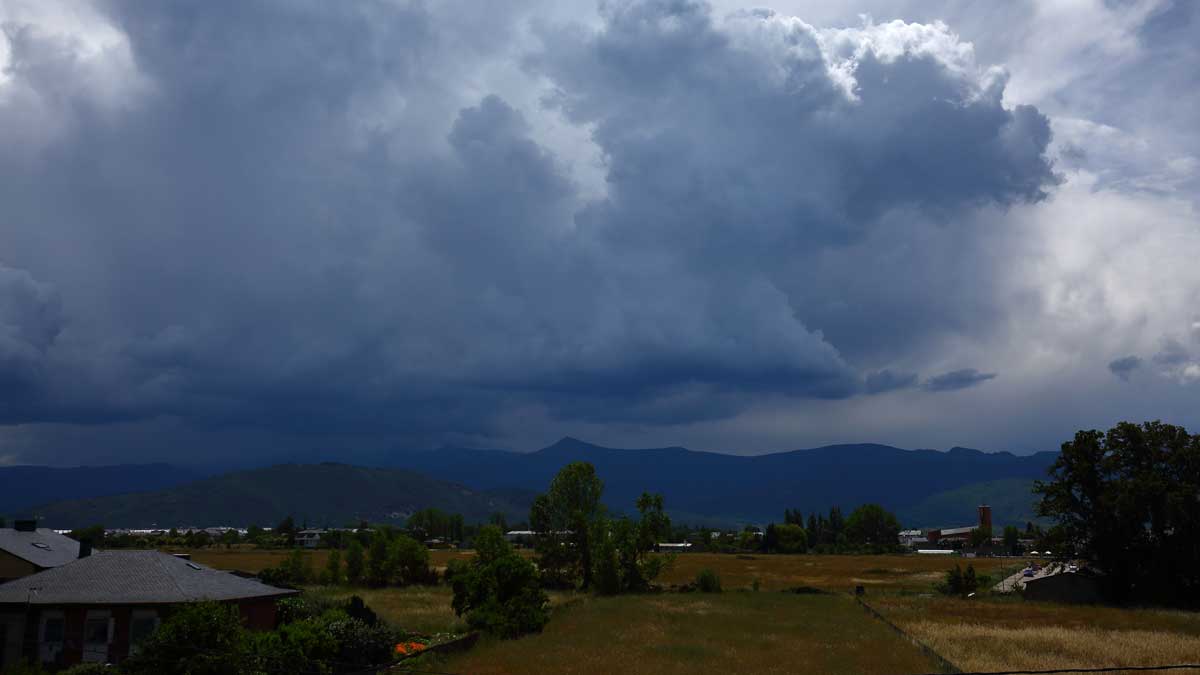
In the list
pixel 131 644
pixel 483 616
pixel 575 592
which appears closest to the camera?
pixel 131 644

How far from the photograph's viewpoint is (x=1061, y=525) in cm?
7912

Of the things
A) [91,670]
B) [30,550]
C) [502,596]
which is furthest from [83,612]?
[502,596]

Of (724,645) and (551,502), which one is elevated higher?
(551,502)

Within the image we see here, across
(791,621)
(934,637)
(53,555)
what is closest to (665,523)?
(791,621)

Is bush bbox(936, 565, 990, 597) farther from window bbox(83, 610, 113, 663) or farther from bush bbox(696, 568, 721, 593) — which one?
window bbox(83, 610, 113, 663)

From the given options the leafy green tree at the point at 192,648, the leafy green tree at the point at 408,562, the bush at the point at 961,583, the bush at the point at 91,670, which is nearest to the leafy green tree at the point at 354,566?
the leafy green tree at the point at 408,562

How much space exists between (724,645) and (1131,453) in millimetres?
50827

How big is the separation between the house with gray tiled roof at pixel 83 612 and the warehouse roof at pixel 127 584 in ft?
0.15

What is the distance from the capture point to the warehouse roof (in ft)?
143

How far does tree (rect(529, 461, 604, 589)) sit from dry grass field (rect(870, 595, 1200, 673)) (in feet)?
126

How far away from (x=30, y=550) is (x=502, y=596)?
31.1 m

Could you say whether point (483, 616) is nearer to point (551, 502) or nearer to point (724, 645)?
point (724, 645)

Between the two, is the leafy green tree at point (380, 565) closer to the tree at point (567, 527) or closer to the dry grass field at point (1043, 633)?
the tree at point (567, 527)

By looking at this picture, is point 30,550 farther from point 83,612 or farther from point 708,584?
point 708,584
